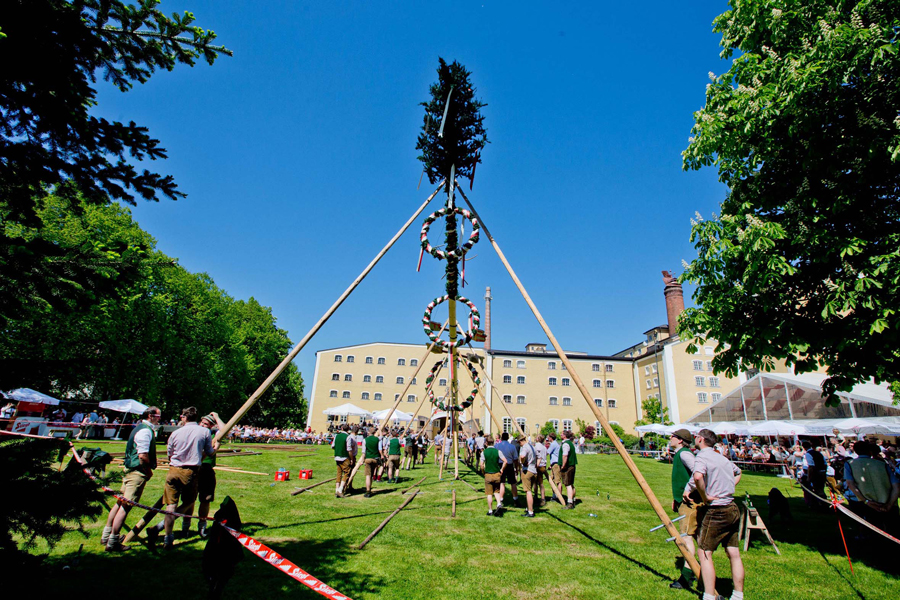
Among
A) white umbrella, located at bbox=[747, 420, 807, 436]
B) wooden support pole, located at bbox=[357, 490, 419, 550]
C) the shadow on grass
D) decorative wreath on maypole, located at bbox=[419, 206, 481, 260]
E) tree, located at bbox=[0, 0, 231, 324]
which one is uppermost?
A: decorative wreath on maypole, located at bbox=[419, 206, 481, 260]

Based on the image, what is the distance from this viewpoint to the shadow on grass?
16.8 feet

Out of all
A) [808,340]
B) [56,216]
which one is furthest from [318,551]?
[56,216]

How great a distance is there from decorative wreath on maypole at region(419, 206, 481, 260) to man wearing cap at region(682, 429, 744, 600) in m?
7.12

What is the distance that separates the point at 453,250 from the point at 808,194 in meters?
7.73

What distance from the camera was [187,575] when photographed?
5.68 m

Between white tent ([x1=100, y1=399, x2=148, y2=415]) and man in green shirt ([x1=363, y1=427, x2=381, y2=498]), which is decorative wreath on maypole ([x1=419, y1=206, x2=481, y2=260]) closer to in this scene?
man in green shirt ([x1=363, y1=427, x2=381, y2=498])

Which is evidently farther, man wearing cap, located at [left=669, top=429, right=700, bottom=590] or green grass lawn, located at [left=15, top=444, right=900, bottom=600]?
man wearing cap, located at [left=669, top=429, right=700, bottom=590]

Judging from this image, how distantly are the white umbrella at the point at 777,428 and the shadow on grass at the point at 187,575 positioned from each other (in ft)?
83.3

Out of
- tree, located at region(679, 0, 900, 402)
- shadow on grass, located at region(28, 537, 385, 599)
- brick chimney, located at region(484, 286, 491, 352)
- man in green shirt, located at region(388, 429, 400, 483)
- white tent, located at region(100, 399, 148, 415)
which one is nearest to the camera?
shadow on grass, located at region(28, 537, 385, 599)

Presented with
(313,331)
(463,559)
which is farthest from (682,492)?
(313,331)

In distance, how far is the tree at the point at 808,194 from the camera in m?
6.88

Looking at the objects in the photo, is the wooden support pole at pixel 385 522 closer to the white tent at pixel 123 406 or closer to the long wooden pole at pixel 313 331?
the long wooden pole at pixel 313 331

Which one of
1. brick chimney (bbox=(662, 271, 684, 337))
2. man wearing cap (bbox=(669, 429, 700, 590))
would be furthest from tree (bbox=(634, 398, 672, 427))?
man wearing cap (bbox=(669, 429, 700, 590))

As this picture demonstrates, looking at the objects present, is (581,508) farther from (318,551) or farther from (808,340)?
(318,551)
